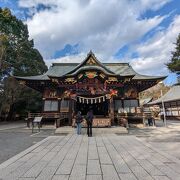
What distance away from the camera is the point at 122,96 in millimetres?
18312

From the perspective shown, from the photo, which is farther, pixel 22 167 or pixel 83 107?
pixel 83 107

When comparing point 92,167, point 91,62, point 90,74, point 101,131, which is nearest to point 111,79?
point 90,74

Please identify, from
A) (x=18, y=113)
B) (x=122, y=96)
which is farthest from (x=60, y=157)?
(x=18, y=113)

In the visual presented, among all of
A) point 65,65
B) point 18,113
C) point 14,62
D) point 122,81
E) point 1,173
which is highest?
point 14,62

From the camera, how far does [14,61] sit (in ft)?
92.9

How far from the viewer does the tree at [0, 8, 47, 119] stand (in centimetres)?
2405

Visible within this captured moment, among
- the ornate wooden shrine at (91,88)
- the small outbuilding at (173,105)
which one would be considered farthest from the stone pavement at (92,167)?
the small outbuilding at (173,105)

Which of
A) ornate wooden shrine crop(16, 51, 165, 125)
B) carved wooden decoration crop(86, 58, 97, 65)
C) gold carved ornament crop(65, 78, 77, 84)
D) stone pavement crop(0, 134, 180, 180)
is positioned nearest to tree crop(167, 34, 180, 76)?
ornate wooden shrine crop(16, 51, 165, 125)

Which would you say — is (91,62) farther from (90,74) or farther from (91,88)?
(91,88)

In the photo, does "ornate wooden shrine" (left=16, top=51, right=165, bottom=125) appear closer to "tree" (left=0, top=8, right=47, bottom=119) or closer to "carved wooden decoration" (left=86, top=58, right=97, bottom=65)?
"carved wooden decoration" (left=86, top=58, right=97, bottom=65)

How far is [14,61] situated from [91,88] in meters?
18.7

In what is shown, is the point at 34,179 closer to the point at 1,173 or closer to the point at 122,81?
the point at 1,173

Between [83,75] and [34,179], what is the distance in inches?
480

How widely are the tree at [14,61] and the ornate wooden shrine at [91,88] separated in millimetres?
7267
